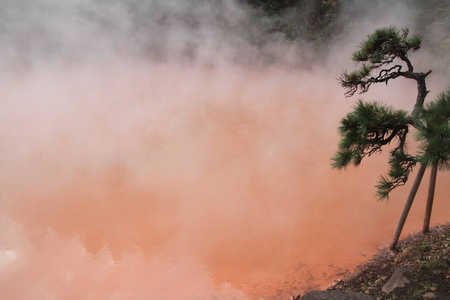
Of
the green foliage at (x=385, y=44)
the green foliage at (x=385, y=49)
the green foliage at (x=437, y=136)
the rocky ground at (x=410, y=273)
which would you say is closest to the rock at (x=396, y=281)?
the rocky ground at (x=410, y=273)

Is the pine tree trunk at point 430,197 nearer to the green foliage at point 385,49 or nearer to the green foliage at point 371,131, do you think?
the green foliage at point 371,131

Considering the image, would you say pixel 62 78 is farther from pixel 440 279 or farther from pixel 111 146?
pixel 440 279

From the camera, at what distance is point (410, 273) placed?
3086 millimetres

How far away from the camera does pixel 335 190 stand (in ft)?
17.1

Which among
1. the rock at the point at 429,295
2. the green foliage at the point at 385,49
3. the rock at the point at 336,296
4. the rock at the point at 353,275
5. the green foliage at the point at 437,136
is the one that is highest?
the green foliage at the point at 385,49

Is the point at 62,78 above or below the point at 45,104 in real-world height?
above

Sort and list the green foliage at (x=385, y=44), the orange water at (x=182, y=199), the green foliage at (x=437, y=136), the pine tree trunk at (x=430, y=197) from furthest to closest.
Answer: the orange water at (x=182, y=199) → the pine tree trunk at (x=430, y=197) → the green foliage at (x=385, y=44) → the green foliage at (x=437, y=136)

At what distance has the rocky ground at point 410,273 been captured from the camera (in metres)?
2.81

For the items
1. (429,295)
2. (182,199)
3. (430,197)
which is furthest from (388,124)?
(182,199)

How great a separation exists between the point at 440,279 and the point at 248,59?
8349 mm

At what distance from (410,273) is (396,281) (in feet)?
0.50

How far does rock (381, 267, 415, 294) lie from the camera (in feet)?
9.82

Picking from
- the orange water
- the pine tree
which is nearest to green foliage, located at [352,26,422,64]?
the pine tree

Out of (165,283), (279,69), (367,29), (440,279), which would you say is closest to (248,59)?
(279,69)
